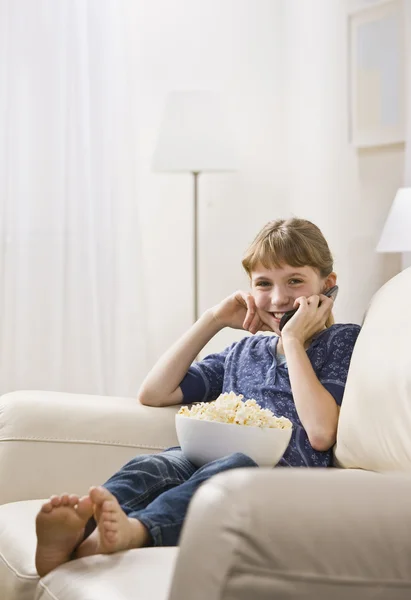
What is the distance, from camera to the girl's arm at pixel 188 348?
1.96 meters

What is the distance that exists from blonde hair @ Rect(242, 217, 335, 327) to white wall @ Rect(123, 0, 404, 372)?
5.28ft

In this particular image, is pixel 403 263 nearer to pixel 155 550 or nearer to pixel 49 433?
pixel 49 433

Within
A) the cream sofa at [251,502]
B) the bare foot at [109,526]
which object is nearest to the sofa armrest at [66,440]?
the cream sofa at [251,502]

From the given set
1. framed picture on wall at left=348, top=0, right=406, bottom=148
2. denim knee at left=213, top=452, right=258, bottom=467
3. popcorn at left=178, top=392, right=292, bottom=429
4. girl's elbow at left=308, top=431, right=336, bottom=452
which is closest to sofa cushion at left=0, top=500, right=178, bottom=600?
denim knee at left=213, top=452, right=258, bottom=467

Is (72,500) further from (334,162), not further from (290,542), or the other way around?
(334,162)

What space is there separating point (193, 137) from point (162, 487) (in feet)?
6.63

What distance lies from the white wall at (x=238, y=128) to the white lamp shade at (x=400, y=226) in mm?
766

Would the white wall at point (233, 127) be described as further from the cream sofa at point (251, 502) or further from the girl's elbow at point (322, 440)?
the girl's elbow at point (322, 440)

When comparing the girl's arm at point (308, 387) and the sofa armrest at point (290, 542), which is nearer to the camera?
the sofa armrest at point (290, 542)

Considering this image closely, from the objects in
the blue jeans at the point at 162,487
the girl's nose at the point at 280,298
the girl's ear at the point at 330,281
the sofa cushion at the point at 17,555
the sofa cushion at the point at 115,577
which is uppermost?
the girl's ear at the point at 330,281

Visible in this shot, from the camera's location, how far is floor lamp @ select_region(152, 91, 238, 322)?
11.0 feet

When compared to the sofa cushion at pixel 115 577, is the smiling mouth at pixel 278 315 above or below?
above

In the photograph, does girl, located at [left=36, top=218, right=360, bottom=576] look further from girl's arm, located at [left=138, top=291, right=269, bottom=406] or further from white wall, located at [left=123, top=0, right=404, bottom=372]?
white wall, located at [left=123, top=0, right=404, bottom=372]

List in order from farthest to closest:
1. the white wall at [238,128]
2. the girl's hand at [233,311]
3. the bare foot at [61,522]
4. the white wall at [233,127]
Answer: the white wall at [233,127]
the white wall at [238,128]
the girl's hand at [233,311]
the bare foot at [61,522]
